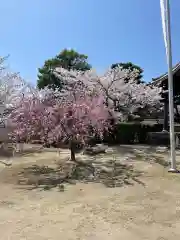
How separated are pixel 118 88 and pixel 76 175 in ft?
38.0

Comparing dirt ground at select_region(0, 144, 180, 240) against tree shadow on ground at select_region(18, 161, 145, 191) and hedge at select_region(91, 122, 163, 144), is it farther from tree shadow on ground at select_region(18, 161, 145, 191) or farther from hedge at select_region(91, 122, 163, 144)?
hedge at select_region(91, 122, 163, 144)

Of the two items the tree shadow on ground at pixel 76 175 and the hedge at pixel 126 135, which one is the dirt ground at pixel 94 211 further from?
the hedge at pixel 126 135

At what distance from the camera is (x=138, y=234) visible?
16.5 ft

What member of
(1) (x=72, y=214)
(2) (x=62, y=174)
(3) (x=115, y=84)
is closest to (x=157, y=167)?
(2) (x=62, y=174)

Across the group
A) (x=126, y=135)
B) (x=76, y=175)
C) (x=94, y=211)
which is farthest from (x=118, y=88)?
(x=94, y=211)

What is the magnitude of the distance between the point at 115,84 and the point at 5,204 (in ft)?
48.6

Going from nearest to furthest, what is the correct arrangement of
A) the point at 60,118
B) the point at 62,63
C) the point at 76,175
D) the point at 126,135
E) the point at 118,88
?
the point at 76,175 → the point at 60,118 → the point at 126,135 → the point at 118,88 → the point at 62,63

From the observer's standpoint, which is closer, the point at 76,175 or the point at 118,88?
the point at 76,175

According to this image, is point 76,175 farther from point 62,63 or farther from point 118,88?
point 62,63

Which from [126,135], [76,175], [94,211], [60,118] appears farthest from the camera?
[126,135]

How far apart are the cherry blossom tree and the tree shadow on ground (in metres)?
8.09

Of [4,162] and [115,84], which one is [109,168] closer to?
[4,162]

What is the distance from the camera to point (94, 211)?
6.36 m

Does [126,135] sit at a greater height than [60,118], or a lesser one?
lesser
